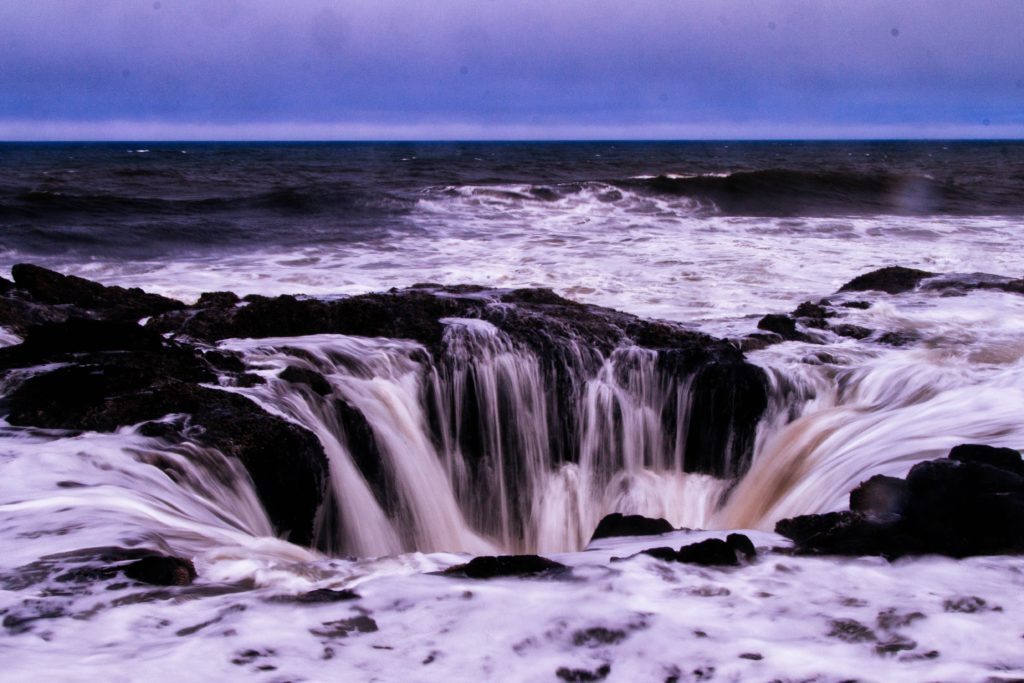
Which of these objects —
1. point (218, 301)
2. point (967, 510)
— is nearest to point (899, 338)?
point (967, 510)

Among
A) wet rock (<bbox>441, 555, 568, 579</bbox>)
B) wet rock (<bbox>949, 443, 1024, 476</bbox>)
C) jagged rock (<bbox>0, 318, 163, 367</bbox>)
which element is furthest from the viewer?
jagged rock (<bbox>0, 318, 163, 367</bbox>)

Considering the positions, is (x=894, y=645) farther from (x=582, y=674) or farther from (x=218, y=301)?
(x=218, y=301)

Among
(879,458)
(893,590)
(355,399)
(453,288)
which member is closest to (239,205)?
(453,288)

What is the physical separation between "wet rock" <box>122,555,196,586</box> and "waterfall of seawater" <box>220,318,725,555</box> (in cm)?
200

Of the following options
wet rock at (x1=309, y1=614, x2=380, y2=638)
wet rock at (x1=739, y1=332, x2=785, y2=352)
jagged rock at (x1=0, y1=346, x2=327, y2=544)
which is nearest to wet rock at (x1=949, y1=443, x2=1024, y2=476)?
wet rock at (x1=309, y1=614, x2=380, y2=638)

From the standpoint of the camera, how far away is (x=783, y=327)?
7.64 meters

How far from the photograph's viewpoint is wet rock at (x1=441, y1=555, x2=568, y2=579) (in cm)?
345

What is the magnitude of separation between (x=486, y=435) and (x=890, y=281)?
5766mm

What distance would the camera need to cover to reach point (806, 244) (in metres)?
17.8

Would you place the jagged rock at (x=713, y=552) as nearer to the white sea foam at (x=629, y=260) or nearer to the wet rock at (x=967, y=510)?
the wet rock at (x=967, y=510)

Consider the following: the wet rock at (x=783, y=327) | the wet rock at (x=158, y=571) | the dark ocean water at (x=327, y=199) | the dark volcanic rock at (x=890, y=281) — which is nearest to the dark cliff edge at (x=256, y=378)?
the wet rock at (x=783, y=327)

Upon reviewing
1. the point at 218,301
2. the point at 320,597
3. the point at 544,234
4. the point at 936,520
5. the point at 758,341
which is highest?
the point at 544,234

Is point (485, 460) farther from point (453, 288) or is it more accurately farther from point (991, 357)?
point (991, 357)

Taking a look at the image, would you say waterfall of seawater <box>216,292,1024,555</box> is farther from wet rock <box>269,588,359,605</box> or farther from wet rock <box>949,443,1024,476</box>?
wet rock <box>269,588,359,605</box>
